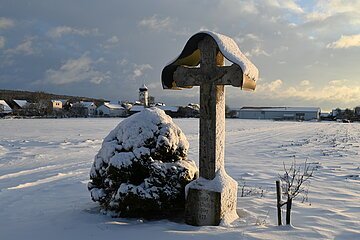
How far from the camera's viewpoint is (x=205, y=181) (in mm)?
5660

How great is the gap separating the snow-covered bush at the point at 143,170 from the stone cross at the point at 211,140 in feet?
1.30

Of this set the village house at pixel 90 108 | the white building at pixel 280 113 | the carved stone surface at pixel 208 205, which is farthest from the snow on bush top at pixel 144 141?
the white building at pixel 280 113

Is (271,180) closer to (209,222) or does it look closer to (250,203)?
(250,203)

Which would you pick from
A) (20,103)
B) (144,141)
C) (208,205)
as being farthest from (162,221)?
(20,103)

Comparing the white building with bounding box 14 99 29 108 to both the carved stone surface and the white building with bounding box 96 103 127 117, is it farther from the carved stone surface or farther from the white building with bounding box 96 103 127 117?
the carved stone surface

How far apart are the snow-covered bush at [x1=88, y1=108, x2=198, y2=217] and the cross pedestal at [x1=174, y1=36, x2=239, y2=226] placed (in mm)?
396

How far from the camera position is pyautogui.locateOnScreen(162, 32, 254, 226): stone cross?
5.54 metres

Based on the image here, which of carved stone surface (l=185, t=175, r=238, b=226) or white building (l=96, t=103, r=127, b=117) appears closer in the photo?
carved stone surface (l=185, t=175, r=238, b=226)

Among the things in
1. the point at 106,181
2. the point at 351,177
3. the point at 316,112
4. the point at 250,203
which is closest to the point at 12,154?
the point at 106,181

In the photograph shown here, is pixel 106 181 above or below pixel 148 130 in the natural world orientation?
below

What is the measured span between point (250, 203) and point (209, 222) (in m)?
1.72

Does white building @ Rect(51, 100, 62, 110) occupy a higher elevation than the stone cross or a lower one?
higher

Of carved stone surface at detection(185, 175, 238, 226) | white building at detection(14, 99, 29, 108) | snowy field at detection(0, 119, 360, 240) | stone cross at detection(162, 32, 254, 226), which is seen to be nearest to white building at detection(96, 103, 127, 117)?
white building at detection(14, 99, 29, 108)

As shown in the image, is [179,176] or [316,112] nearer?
[179,176]
